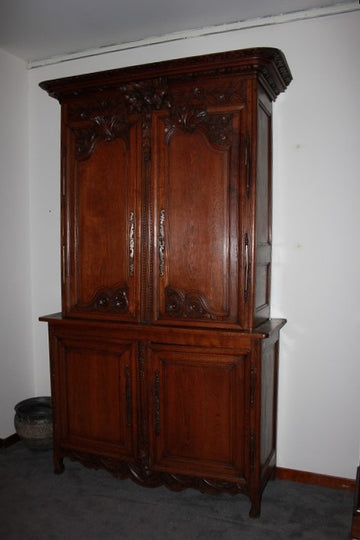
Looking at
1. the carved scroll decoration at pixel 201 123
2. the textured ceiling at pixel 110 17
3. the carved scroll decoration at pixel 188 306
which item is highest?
the textured ceiling at pixel 110 17

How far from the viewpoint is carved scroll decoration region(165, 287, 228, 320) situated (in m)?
2.24

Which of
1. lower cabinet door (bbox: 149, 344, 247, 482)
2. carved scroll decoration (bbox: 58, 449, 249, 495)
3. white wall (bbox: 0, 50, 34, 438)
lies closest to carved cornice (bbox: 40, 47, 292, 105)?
white wall (bbox: 0, 50, 34, 438)

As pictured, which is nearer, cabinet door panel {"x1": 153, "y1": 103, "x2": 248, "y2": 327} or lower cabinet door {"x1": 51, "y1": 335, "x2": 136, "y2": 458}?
cabinet door panel {"x1": 153, "y1": 103, "x2": 248, "y2": 327}

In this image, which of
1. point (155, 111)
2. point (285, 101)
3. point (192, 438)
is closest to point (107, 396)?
point (192, 438)

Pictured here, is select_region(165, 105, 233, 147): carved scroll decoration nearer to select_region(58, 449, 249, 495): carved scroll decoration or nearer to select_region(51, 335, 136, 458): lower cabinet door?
select_region(51, 335, 136, 458): lower cabinet door

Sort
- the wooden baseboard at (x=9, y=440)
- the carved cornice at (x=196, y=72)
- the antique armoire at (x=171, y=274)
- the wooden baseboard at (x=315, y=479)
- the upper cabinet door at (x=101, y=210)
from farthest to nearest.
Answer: the wooden baseboard at (x=9, y=440)
the wooden baseboard at (x=315, y=479)
the upper cabinet door at (x=101, y=210)
the antique armoire at (x=171, y=274)
the carved cornice at (x=196, y=72)

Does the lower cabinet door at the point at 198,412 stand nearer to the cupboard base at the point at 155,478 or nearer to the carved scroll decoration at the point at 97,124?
the cupboard base at the point at 155,478

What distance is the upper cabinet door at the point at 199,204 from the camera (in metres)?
2.19

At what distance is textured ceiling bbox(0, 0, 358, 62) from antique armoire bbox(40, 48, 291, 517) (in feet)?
1.38

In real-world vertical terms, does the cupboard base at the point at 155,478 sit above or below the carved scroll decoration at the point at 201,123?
below

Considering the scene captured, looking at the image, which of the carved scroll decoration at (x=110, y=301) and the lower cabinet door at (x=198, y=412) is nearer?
the lower cabinet door at (x=198, y=412)

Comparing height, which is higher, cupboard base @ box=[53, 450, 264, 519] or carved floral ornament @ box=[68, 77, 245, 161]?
carved floral ornament @ box=[68, 77, 245, 161]

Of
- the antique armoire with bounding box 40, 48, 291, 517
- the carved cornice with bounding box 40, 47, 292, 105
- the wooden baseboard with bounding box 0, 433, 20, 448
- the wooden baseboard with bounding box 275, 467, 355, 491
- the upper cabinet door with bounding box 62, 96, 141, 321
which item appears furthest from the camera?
the wooden baseboard with bounding box 0, 433, 20, 448

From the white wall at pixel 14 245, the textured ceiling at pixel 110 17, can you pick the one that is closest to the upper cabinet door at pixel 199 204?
the textured ceiling at pixel 110 17
